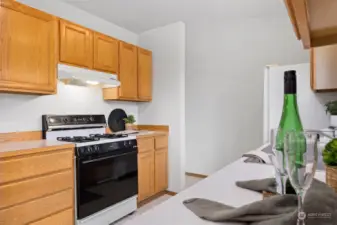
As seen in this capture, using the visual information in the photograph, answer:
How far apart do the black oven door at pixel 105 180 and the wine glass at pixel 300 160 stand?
1.97 meters

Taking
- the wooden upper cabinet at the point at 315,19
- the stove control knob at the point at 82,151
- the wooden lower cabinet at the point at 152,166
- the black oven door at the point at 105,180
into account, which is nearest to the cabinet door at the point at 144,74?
the wooden lower cabinet at the point at 152,166

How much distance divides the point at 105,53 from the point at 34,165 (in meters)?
1.61

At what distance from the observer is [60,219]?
6.51 feet

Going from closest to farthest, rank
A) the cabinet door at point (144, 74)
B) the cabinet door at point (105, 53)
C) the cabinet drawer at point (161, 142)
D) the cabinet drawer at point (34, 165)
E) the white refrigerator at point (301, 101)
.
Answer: the cabinet drawer at point (34, 165)
the white refrigerator at point (301, 101)
the cabinet door at point (105, 53)
the cabinet drawer at point (161, 142)
the cabinet door at point (144, 74)

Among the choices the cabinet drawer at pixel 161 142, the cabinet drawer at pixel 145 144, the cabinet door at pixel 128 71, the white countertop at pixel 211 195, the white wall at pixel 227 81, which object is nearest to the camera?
the white countertop at pixel 211 195

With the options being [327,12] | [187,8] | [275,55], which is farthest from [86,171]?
[275,55]

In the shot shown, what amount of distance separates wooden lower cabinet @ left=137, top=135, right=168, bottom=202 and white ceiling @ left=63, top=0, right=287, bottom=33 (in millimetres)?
1680

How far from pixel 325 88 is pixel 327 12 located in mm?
1877

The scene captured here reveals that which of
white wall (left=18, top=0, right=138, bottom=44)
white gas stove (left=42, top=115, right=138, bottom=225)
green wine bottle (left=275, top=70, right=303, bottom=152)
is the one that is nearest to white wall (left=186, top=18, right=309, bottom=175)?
white wall (left=18, top=0, right=138, bottom=44)

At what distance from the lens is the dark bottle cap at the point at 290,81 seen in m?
0.61

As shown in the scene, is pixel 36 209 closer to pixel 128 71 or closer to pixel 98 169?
pixel 98 169

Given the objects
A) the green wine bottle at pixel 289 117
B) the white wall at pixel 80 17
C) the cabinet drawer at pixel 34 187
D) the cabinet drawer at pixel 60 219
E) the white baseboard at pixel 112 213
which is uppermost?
the white wall at pixel 80 17

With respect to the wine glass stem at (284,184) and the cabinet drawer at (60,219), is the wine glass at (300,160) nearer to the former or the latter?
the wine glass stem at (284,184)

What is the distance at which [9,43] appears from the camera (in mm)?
1931
